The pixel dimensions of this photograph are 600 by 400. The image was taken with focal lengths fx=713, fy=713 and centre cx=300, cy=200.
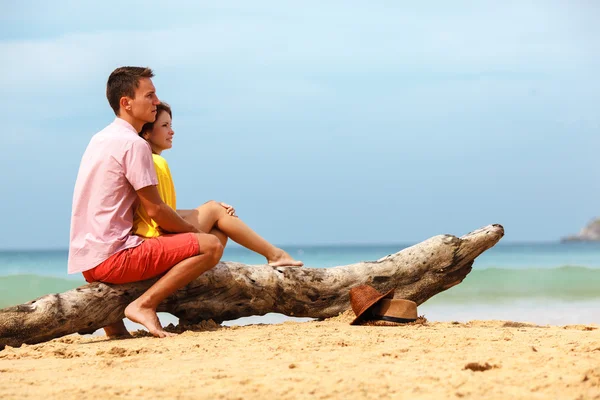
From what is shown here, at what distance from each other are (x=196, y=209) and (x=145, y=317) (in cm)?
93

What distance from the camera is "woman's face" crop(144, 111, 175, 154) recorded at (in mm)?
5441

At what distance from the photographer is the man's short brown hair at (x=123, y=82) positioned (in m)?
4.97

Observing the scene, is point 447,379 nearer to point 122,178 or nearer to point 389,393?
point 389,393

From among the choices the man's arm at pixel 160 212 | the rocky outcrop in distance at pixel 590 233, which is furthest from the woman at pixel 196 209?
the rocky outcrop in distance at pixel 590 233

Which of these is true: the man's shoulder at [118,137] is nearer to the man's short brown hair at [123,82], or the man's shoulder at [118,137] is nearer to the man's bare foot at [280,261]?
the man's short brown hair at [123,82]

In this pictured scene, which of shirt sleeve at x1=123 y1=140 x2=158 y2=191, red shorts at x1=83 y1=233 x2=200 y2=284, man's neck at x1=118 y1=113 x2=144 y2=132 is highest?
man's neck at x1=118 y1=113 x2=144 y2=132

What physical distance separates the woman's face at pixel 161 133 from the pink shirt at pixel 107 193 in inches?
17.3

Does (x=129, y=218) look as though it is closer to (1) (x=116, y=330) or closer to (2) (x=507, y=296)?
(1) (x=116, y=330)

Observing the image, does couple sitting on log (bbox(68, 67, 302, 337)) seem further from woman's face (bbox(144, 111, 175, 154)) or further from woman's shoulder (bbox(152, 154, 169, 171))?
woman's face (bbox(144, 111, 175, 154))

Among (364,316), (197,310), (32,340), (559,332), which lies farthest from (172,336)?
(559,332)

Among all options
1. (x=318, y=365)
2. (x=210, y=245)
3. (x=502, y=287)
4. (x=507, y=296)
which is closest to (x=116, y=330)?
(x=210, y=245)

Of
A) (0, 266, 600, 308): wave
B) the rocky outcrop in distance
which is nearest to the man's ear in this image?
(0, 266, 600, 308): wave

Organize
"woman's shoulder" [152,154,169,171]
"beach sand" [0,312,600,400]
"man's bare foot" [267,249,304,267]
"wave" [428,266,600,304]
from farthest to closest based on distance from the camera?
"wave" [428,266,600,304] → "man's bare foot" [267,249,304,267] → "woman's shoulder" [152,154,169,171] → "beach sand" [0,312,600,400]

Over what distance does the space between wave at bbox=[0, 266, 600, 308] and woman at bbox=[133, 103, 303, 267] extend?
5375 millimetres
